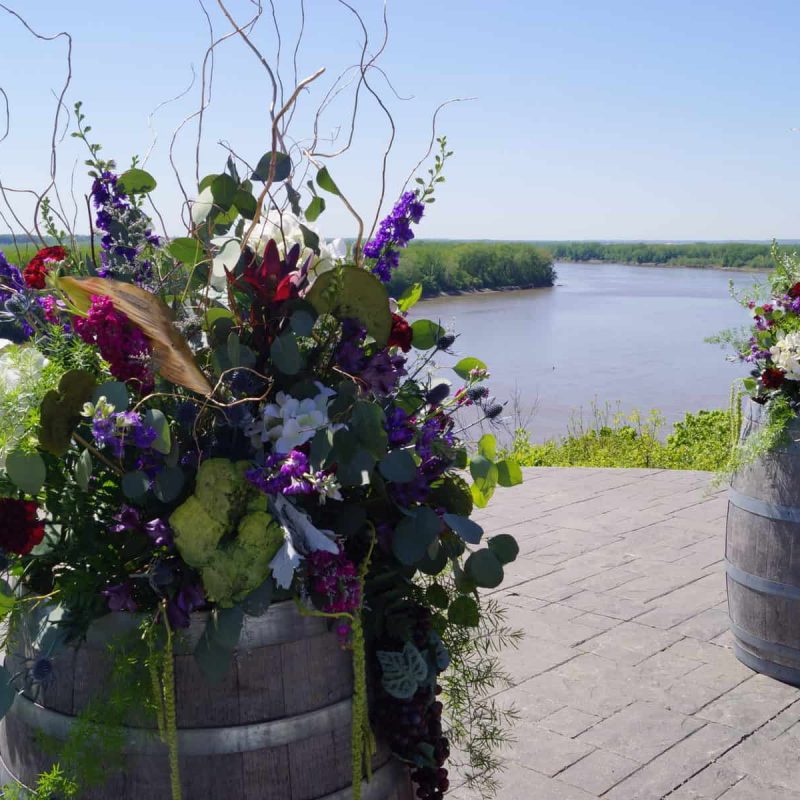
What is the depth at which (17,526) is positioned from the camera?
53.8 inches

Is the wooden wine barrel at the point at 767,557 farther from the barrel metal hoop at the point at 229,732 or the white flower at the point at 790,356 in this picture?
the barrel metal hoop at the point at 229,732

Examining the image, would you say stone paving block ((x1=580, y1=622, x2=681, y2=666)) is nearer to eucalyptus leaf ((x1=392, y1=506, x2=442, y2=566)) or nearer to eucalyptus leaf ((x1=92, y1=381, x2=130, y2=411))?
eucalyptus leaf ((x1=392, y1=506, x2=442, y2=566))

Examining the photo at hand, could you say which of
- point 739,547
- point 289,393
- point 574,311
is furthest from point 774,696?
point 574,311

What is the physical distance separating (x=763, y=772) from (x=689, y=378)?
49.8 feet

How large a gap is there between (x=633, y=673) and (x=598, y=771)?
79 cm

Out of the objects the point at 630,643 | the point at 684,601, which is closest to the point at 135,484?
the point at 630,643

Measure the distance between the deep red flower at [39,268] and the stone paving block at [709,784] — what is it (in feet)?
8.17

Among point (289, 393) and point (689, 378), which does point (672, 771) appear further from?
point (689, 378)

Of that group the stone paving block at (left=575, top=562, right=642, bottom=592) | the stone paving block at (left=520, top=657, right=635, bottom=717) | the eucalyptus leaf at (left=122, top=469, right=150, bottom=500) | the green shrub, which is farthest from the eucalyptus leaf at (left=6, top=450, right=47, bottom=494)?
the green shrub

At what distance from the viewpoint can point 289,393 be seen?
1498 mm

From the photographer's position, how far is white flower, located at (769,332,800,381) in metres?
3.44

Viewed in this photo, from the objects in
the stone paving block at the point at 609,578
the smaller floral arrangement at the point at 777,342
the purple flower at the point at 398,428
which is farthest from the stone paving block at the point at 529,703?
the purple flower at the point at 398,428

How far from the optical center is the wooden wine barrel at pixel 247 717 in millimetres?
1477

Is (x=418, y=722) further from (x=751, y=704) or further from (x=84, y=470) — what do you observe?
(x=751, y=704)
